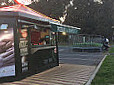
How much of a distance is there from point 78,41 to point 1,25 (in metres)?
13.2

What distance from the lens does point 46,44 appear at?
8289mm

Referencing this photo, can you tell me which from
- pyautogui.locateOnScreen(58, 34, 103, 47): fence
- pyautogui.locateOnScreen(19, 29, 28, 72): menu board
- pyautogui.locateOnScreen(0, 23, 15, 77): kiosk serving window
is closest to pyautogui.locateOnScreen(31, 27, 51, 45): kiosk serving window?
pyautogui.locateOnScreen(19, 29, 28, 72): menu board

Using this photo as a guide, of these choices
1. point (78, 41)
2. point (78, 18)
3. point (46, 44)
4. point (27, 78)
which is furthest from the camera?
point (78, 18)

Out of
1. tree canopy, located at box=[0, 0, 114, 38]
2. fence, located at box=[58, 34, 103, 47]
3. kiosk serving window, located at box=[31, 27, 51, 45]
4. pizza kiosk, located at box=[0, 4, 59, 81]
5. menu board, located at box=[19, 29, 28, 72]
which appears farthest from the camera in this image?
tree canopy, located at box=[0, 0, 114, 38]

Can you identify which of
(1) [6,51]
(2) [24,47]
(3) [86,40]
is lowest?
(1) [6,51]

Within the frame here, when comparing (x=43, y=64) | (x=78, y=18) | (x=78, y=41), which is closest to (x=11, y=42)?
(x=43, y=64)

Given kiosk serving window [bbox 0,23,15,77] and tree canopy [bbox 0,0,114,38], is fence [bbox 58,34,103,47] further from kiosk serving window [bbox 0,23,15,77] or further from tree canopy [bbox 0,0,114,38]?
tree canopy [bbox 0,0,114,38]

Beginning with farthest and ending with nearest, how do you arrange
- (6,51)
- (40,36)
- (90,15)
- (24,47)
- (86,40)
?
(90,15) → (86,40) → (40,36) → (24,47) → (6,51)

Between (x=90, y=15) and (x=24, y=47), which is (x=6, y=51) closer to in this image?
(x=24, y=47)

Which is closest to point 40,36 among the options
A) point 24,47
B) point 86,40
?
point 24,47

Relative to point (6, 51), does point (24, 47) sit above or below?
above

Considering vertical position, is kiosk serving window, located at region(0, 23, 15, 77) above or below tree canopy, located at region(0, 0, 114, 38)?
below

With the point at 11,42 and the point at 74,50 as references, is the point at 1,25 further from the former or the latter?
the point at 74,50

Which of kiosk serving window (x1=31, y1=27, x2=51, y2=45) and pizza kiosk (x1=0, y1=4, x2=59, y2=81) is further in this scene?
kiosk serving window (x1=31, y1=27, x2=51, y2=45)
